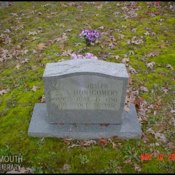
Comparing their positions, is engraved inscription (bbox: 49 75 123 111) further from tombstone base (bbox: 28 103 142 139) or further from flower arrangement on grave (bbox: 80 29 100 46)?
flower arrangement on grave (bbox: 80 29 100 46)

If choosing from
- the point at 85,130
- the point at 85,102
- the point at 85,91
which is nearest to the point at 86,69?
the point at 85,91

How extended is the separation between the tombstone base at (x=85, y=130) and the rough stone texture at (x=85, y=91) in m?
0.11

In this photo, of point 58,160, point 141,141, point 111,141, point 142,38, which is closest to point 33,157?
point 58,160

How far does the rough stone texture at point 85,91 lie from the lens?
5.31m

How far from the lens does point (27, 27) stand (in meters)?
10.8

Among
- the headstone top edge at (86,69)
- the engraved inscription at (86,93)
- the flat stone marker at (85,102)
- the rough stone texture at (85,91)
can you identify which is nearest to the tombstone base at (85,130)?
the flat stone marker at (85,102)

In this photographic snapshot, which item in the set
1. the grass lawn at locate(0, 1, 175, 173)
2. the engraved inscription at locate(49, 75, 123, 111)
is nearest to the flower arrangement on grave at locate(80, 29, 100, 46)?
the grass lawn at locate(0, 1, 175, 173)

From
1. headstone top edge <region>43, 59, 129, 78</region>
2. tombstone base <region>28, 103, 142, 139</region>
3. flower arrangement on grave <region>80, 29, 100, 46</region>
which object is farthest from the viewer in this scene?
flower arrangement on grave <region>80, 29, 100, 46</region>

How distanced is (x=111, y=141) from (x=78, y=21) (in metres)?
6.69

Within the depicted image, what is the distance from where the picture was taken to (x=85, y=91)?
548 centimetres

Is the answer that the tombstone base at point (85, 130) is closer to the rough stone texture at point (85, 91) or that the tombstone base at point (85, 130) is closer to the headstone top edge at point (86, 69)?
the rough stone texture at point (85, 91)

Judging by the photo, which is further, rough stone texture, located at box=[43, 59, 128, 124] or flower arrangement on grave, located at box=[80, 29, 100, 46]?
flower arrangement on grave, located at box=[80, 29, 100, 46]

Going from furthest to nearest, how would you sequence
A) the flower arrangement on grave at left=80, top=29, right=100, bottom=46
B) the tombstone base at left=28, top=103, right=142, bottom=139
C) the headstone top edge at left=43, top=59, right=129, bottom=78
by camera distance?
the flower arrangement on grave at left=80, top=29, right=100, bottom=46, the tombstone base at left=28, top=103, right=142, bottom=139, the headstone top edge at left=43, top=59, right=129, bottom=78

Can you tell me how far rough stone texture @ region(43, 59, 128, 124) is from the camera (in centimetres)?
531
